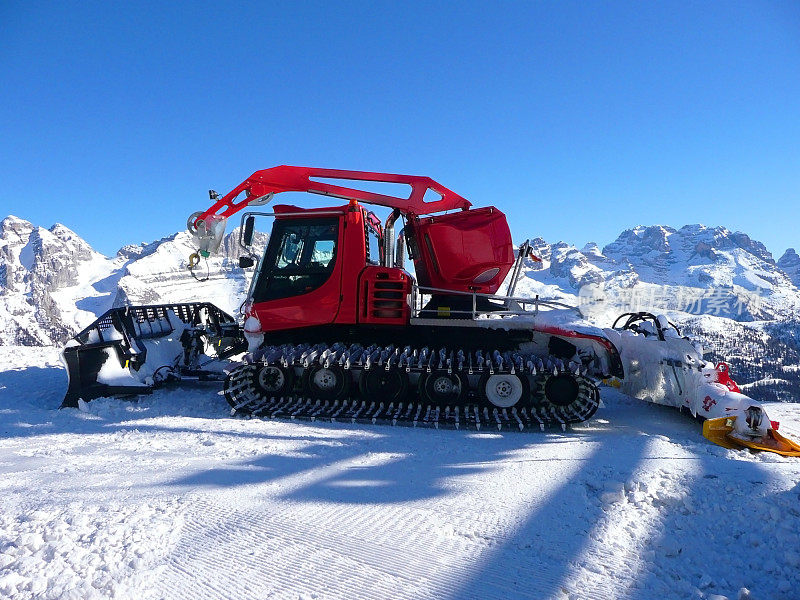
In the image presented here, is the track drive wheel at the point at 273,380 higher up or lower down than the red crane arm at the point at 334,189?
lower down

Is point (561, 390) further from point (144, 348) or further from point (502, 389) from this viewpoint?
point (144, 348)

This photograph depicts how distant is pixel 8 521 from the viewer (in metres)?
2.69

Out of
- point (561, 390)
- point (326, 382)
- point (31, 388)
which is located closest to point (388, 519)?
point (326, 382)

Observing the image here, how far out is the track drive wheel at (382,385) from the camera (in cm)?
→ 636

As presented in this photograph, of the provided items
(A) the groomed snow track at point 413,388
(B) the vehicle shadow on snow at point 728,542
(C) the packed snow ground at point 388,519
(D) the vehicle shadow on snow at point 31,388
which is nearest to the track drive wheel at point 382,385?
(A) the groomed snow track at point 413,388

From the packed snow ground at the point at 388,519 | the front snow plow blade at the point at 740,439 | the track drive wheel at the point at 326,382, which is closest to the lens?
the packed snow ground at the point at 388,519

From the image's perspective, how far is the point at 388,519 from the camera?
2.86m

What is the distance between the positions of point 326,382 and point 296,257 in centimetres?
191

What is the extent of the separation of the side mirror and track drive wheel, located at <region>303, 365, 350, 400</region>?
2.08 metres

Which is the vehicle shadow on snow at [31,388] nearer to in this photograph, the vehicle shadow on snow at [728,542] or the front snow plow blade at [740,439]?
the vehicle shadow on snow at [728,542]

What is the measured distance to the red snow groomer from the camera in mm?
6180

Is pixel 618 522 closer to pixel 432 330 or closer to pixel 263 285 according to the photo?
pixel 432 330

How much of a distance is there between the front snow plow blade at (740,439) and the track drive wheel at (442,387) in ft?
9.59

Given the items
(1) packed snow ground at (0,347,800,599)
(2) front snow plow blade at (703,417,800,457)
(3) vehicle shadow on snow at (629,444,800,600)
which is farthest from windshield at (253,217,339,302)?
(2) front snow plow blade at (703,417,800,457)
